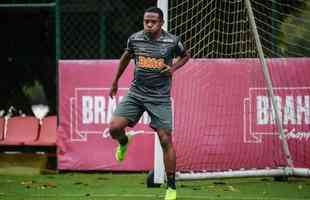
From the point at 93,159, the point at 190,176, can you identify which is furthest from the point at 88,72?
the point at 190,176

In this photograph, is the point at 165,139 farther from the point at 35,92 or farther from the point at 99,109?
the point at 35,92

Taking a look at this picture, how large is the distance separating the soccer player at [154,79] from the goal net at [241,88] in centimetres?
172

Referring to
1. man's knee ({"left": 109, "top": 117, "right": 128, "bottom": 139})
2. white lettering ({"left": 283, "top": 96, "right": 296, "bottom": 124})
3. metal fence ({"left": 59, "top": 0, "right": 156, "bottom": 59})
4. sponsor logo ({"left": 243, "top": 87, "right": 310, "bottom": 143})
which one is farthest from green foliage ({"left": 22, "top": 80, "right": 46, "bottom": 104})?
man's knee ({"left": 109, "top": 117, "right": 128, "bottom": 139})

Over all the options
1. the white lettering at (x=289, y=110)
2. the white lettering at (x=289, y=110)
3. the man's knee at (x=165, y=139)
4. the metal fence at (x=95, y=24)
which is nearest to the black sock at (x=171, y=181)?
the man's knee at (x=165, y=139)

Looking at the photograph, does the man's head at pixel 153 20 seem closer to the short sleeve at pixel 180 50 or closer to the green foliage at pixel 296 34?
the short sleeve at pixel 180 50

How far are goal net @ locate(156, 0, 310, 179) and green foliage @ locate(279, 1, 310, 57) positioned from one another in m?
0.01

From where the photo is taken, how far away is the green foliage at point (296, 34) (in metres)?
11.8

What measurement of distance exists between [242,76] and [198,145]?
4.14ft

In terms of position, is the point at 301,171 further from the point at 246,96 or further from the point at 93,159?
the point at 93,159

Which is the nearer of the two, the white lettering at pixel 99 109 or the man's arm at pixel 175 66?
the man's arm at pixel 175 66

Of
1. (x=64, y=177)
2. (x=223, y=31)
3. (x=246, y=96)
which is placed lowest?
(x=64, y=177)

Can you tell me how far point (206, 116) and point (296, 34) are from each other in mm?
1662

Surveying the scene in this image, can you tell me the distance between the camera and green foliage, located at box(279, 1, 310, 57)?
11766 millimetres

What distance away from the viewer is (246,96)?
1185cm
